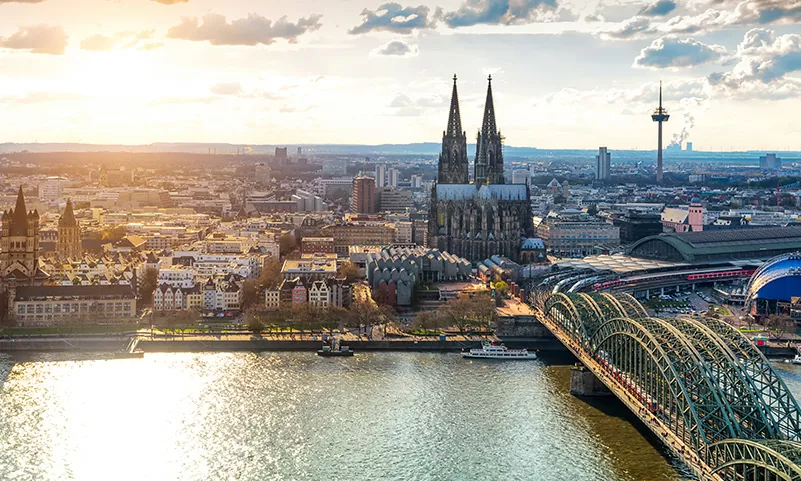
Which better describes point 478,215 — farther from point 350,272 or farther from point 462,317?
point 462,317

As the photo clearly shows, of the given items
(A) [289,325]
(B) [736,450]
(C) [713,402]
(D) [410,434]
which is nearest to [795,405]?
(C) [713,402]

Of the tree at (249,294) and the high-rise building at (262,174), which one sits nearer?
the tree at (249,294)

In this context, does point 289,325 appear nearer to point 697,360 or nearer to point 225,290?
point 225,290

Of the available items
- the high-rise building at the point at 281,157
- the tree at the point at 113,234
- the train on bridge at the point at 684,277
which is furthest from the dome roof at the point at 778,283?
the high-rise building at the point at 281,157

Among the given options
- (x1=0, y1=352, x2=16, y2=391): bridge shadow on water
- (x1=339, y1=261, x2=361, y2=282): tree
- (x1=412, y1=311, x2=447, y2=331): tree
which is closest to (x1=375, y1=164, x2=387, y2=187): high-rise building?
(x1=339, y1=261, x2=361, y2=282): tree

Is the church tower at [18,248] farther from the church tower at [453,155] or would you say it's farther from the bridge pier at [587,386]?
the church tower at [453,155]

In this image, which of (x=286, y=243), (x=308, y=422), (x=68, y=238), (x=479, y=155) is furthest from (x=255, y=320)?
(x=479, y=155)

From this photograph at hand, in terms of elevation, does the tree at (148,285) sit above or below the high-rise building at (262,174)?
below
